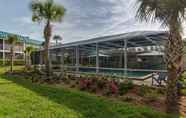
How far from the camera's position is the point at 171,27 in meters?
6.07

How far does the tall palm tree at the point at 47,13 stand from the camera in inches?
658

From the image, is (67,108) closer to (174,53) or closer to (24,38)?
(174,53)

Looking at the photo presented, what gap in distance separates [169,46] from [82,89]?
5125mm

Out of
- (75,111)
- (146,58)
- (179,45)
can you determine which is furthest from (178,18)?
(146,58)

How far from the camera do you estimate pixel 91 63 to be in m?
29.0

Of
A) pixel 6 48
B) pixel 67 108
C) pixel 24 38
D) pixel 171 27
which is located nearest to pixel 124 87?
pixel 67 108

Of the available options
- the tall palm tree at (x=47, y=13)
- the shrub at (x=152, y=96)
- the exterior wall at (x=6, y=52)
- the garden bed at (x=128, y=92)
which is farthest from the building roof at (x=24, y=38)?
the shrub at (x=152, y=96)

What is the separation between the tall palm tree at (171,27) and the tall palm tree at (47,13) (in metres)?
11.7

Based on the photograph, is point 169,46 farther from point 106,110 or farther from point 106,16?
point 106,16

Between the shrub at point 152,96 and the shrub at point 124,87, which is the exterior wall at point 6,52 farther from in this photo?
the shrub at point 152,96

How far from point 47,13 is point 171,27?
1277 cm

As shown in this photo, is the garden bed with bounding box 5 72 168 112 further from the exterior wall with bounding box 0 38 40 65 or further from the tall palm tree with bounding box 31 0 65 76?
the exterior wall with bounding box 0 38 40 65

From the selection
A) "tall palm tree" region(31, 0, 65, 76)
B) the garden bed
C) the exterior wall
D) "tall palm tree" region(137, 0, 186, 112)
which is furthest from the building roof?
"tall palm tree" region(137, 0, 186, 112)

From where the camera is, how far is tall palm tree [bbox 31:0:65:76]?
54.9 feet
